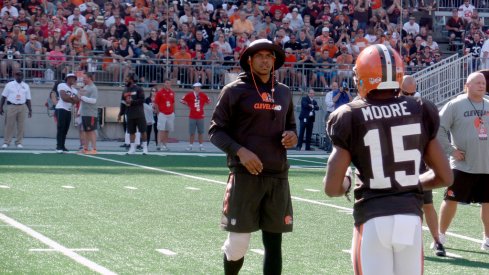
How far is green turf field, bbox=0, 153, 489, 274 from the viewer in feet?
28.5

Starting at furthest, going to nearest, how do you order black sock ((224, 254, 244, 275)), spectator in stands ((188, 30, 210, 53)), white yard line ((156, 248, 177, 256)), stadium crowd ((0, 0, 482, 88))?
spectator in stands ((188, 30, 210, 53)), stadium crowd ((0, 0, 482, 88)), white yard line ((156, 248, 177, 256)), black sock ((224, 254, 244, 275))

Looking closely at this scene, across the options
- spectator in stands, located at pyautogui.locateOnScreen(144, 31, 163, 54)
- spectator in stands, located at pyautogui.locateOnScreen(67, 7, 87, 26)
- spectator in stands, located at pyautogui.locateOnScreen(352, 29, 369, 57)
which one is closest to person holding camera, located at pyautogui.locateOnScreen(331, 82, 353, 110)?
spectator in stands, located at pyautogui.locateOnScreen(352, 29, 369, 57)

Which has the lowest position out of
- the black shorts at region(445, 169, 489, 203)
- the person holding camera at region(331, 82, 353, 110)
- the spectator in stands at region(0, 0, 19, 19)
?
the black shorts at region(445, 169, 489, 203)

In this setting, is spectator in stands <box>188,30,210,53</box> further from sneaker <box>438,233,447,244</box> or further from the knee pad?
the knee pad

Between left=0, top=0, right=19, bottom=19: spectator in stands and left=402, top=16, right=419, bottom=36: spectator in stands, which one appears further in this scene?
left=402, top=16, right=419, bottom=36: spectator in stands

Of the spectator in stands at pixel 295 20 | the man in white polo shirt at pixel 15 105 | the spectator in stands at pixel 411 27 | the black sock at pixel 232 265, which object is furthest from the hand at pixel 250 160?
the spectator in stands at pixel 411 27

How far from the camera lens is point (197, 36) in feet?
95.1

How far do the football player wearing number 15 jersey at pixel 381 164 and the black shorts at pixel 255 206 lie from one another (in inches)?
72.9

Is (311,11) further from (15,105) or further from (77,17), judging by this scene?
(15,105)

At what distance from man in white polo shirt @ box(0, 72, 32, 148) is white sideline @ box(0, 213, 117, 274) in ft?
43.0

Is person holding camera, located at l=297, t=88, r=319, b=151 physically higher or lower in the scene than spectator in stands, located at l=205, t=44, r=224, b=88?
lower

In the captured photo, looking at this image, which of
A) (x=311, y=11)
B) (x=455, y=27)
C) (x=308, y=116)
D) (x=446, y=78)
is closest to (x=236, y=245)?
(x=446, y=78)

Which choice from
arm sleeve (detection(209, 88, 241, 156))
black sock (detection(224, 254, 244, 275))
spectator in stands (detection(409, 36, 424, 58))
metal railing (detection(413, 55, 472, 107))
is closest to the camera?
arm sleeve (detection(209, 88, 241, 156))

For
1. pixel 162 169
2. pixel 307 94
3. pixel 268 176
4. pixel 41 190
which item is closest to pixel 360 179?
pixel 268 176
